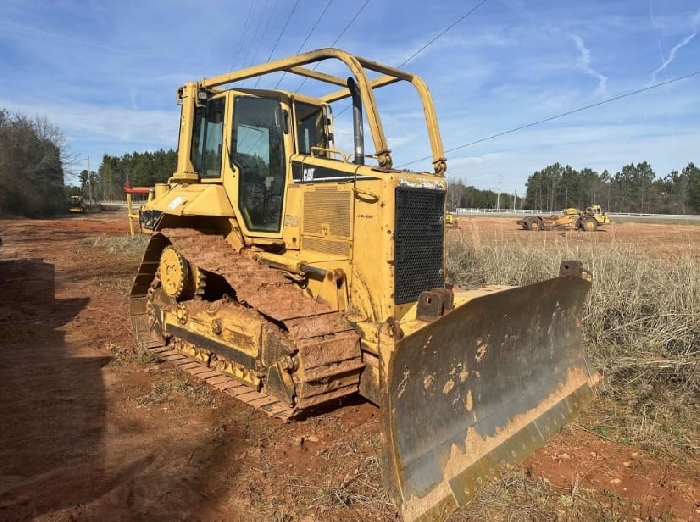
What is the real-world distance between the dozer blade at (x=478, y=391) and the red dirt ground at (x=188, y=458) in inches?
10.2

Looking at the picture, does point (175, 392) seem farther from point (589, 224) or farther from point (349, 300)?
point (589, 224)

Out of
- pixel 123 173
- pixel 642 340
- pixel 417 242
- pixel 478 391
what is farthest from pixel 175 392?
pixel 123 173

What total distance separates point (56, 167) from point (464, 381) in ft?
156

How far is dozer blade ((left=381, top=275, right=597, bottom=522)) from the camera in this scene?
320cm

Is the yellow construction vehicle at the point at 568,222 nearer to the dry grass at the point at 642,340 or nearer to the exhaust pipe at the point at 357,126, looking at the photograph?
the dry grass at the point at 642,340

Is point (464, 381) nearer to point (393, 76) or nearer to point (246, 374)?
point (246, 374)

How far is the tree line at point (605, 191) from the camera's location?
237 ft

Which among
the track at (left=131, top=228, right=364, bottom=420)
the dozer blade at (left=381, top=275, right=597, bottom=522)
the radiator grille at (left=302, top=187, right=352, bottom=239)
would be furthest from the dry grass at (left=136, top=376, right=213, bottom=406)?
the dozer blade at (left=381, top=275, right=597, bottom=522)

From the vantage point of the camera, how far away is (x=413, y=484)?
3156 mm

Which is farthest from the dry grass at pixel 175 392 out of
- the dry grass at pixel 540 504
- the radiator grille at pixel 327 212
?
the dry grass at pixel 540 504

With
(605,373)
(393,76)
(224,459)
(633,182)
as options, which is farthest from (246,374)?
(633,182)

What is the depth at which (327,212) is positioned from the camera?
480 cm

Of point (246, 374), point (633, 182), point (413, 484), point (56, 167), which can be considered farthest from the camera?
point (633, 182)

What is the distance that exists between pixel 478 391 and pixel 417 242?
4.49ft
